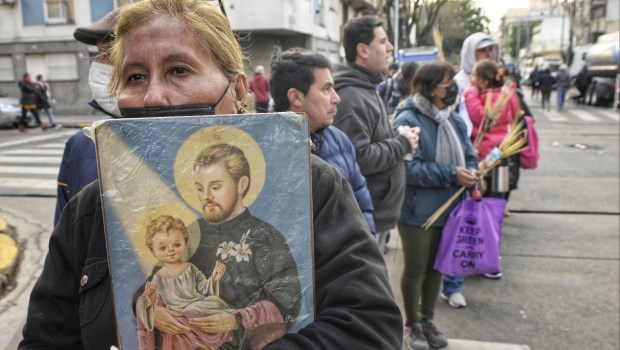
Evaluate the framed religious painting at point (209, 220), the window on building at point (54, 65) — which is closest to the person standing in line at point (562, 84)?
the window on building at point (54, 65)

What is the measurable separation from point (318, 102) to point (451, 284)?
89.3 inches

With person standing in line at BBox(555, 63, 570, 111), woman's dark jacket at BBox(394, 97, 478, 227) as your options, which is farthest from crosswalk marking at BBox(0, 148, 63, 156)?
person standing in line at BBox(555, 63, 570, 111)

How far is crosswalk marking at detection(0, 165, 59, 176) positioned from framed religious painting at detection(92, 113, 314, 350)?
927 centimetres

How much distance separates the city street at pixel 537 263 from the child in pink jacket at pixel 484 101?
1208 mm

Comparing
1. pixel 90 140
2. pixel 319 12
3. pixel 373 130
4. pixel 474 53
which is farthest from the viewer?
pixel 319 12

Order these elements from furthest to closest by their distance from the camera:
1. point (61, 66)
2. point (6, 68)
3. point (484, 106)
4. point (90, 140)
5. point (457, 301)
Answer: point (6, 68)
point (61, 66)
point (484, 106)
point (457, 301)
point (90, 140)

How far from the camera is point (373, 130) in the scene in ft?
10.2

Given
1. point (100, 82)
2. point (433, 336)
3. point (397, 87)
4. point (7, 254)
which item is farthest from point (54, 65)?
point (433, 336)

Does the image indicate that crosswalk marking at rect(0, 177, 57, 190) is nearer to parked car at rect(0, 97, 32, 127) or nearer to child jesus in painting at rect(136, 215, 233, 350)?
child jesus in painting at rect(136, 215, 233, 350)

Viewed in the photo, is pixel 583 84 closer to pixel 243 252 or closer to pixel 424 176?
pixel 424 176

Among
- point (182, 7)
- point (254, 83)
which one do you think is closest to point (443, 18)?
point (254, 83)

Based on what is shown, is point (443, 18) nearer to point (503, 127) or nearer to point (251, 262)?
point (503, 127)

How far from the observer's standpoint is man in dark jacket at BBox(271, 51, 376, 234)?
248 cm

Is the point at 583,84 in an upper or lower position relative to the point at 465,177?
upper
